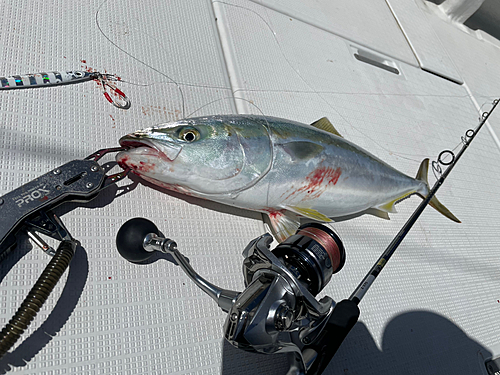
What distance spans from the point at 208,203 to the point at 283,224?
328 millimetres

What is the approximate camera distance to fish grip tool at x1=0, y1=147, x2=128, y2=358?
2.70 feet

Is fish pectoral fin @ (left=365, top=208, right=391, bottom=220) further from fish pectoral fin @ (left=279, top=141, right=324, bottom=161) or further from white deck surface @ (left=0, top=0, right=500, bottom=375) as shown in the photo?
fish pectoral fin @ (left=279, top=141, right=324, bottom=161)

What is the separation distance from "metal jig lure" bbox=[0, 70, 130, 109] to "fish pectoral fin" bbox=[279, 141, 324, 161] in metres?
0.71

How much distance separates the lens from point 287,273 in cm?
85

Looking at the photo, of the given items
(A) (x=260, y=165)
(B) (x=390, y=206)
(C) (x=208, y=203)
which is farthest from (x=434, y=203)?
(C) (x=208, y=203)

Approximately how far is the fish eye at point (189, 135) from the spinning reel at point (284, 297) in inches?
12.8

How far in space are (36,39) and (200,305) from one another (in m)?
1.29

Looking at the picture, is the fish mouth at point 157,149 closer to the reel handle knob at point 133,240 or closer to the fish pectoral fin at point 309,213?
the reel handle knob at point 133,240

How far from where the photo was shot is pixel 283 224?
1343mm

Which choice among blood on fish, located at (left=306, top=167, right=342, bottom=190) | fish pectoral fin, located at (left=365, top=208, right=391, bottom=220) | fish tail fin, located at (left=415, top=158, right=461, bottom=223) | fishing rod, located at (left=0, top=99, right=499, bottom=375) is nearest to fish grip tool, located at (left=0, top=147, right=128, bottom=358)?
fishing rod, located at (left=0, top=99, right=499, bottom=375)

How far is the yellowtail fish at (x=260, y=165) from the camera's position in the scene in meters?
1.13

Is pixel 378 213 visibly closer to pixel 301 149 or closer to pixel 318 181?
pixel 318 181

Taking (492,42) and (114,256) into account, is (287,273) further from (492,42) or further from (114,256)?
(492,42)

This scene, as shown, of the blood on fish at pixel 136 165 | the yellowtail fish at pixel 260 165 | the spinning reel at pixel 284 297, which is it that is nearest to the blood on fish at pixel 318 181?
the yellowtail fish at pixel 260 165
